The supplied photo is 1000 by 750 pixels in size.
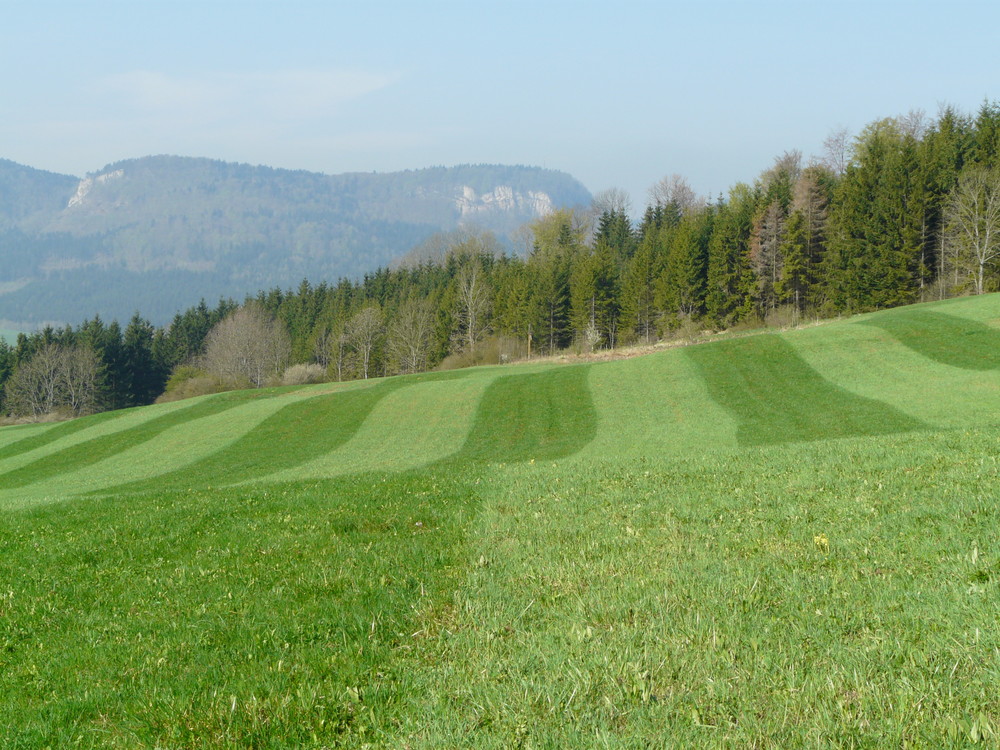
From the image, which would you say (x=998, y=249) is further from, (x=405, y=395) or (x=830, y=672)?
(x=830, y=672)

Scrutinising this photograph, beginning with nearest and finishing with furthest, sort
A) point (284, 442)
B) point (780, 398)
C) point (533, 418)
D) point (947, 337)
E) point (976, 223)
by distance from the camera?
point (780, 398) → point (533, 418) → point (947, 337) → point (284, 442) → point (976, 223)

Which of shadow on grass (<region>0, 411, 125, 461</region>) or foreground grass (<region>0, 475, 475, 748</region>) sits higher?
foreground grass (<region>0, 475, 475, 748</region>)

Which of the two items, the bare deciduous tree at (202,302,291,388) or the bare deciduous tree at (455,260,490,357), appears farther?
the bare deciduous tree at (202,302,291,388)

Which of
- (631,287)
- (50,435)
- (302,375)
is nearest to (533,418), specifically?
(50,435)

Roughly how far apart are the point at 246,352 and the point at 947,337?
107m

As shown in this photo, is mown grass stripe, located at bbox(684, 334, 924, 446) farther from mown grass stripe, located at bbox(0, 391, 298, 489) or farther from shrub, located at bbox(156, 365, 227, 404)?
shrub, located at bbox(156, 365, 227, 404)

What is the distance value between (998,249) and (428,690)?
77.4 m

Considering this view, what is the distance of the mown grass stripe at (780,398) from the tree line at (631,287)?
39.8 metres

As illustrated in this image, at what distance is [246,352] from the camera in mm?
120125

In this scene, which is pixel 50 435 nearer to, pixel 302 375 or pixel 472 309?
pixel 302 375

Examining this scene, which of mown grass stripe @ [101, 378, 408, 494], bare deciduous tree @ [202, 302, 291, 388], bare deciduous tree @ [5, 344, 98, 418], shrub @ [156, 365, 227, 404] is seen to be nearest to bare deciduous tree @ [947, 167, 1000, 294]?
mown grass stripe @ [101, 378, 408, 494]

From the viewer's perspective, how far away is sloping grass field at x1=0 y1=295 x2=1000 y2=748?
4.72 meters

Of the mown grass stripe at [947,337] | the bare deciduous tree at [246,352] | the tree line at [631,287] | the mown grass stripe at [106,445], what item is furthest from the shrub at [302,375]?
the mown grass stripe at [947,337]

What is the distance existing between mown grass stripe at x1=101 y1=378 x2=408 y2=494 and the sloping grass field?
539 inches
